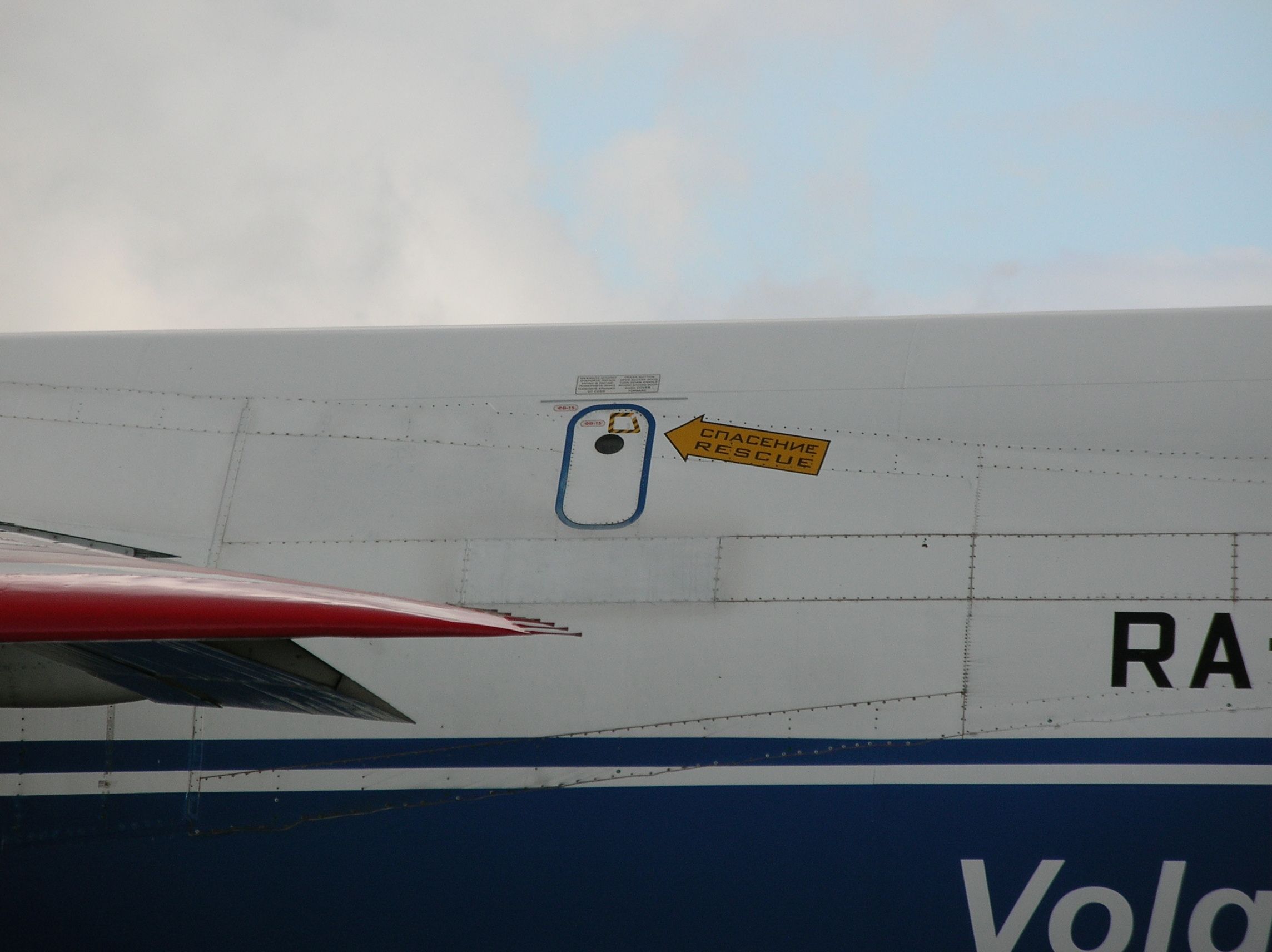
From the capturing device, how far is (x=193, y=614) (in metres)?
3.23

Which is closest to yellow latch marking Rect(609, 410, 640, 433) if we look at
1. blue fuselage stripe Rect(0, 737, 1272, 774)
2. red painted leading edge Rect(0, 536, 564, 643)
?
blue fuselage stripe Rect(0, 737, 1272, 774)

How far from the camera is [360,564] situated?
18.1ft

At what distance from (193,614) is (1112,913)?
10.9 feet

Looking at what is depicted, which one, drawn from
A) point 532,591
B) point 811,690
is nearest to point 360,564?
point 532,591

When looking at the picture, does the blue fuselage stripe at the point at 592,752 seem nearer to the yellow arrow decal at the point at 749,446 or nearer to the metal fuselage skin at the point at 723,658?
the metal fuselage skin at the point at 723,658

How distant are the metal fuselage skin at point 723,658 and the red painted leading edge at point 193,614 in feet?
5.83

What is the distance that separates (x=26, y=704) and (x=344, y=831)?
130 cm

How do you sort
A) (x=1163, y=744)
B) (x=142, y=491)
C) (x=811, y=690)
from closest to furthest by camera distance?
(x=1163, y=744) < (x=811, y=690) < (x=142, y=491)

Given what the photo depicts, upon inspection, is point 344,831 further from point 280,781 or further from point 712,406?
point 712,406

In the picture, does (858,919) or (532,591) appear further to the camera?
(532,591)

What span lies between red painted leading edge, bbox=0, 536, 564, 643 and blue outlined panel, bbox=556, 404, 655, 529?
1.93m

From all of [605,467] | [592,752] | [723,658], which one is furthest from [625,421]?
[592,752]

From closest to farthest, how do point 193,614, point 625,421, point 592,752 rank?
point 193,614, point 592,752, point 625,421

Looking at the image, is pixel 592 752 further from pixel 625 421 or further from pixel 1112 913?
pixel 1112 913
